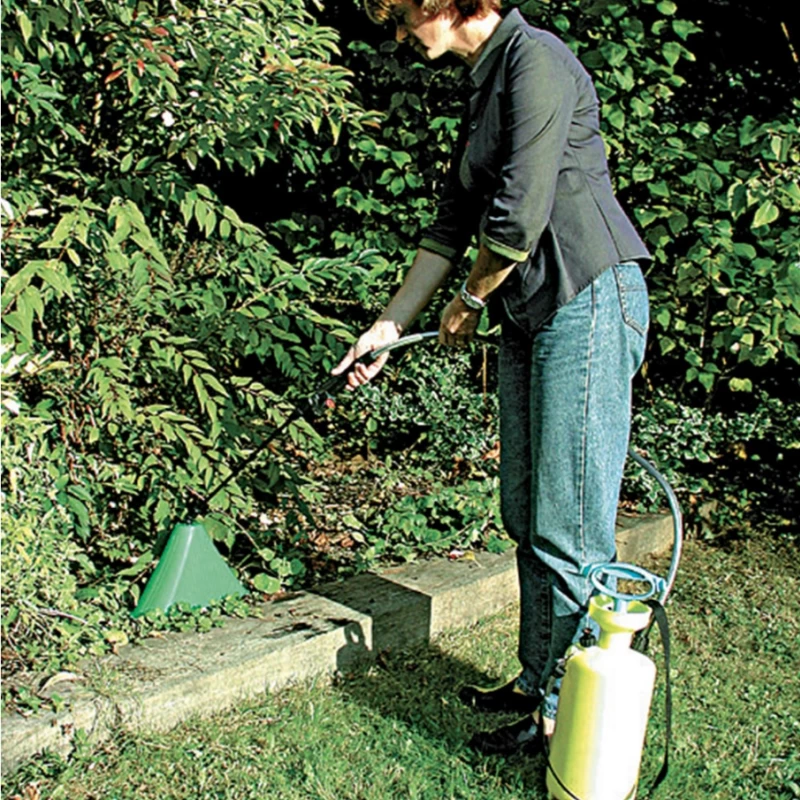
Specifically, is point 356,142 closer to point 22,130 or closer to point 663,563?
point 22,130

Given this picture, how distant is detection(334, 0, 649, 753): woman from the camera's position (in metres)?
2.50

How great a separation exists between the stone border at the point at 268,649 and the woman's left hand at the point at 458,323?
1003mm

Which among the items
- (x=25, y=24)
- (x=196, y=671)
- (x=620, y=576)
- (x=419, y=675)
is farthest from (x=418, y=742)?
(x=25, y=24)

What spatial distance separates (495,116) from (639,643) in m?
1.25

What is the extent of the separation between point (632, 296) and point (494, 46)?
0.66 metres

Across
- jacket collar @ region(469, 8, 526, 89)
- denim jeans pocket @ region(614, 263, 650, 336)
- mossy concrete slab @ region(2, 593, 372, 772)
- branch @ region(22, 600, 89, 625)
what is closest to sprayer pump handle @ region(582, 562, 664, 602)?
denim jeans pocket @ region(614, 263, 650, 336)

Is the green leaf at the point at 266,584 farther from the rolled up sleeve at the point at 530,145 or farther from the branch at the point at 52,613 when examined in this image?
the rolled up sleeve at the point at 530,145

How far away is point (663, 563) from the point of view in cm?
474

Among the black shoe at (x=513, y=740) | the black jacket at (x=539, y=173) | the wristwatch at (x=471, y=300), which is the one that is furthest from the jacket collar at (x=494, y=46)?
the black shoe at (x=513, y=740)

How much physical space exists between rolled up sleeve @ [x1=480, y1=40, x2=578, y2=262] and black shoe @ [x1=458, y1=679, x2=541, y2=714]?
1239 mm

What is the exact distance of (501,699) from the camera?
10.3 feet

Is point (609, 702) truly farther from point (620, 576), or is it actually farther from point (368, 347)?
point (368, 347)

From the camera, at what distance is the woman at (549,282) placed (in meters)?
2.50

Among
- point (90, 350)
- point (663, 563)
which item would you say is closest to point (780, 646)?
point (663, 563)
